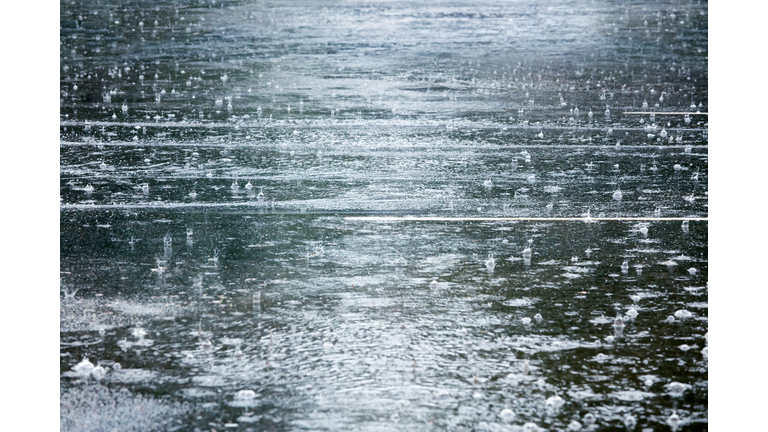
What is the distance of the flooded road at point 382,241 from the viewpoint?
3.26 meters

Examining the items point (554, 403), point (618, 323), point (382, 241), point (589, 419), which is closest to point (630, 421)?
point (589, 419)

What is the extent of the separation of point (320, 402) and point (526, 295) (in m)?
1.43

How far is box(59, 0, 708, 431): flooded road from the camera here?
3.26 m

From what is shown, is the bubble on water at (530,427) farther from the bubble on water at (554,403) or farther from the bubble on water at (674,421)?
the bubble on water at (674,421)

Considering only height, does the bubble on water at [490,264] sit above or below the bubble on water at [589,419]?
above

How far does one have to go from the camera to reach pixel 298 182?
6.29 metres

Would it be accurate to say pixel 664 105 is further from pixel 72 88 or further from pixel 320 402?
pixel 320 402

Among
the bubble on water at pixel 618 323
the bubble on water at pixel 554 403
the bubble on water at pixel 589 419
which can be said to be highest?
the bubble on water at pixel 618 323

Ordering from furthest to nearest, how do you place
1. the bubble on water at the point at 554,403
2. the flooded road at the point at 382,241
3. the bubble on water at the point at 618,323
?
1. the bubble on water at the point at 618,323
2. the flooded road at the point at 382,241
3. the bubble on water at the point at 554,403

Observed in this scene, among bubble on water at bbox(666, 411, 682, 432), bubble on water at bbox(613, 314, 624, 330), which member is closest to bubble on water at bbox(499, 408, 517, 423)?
bubble on water at bbox(666, 411, 682, 432)

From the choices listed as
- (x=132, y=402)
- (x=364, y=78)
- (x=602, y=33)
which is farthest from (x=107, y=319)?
(x=602, y=33)

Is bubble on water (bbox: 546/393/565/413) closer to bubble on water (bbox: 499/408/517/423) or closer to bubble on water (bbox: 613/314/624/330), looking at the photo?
bubble on water (bbox: 499/408/517/423)

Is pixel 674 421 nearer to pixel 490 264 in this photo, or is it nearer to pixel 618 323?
pixel 618 323

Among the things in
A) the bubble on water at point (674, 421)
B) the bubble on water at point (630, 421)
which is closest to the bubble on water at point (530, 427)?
the bubble on water at point (630, 421)
